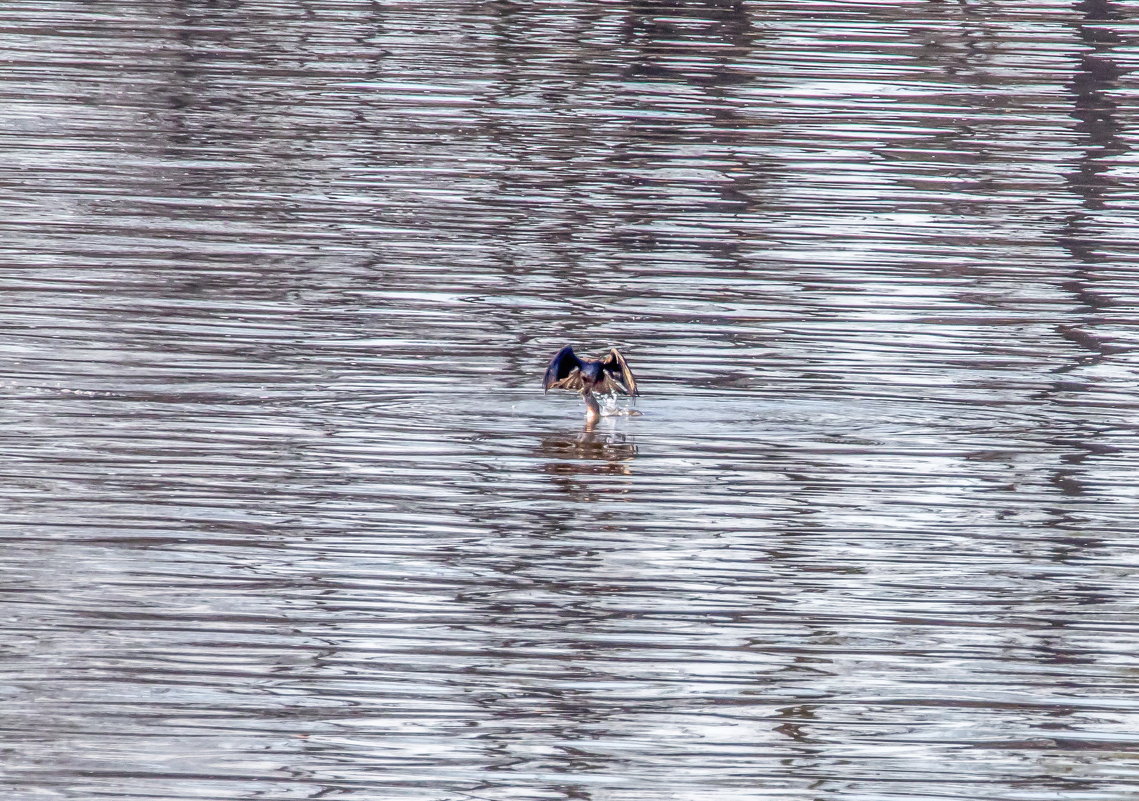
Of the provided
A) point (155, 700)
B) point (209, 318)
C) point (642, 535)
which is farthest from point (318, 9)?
point (155, 700)

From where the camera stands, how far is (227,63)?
18359 millimetres

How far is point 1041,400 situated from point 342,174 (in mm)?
6080

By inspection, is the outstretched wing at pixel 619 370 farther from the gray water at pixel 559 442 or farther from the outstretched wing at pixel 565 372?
the gray water at pixel 559 442

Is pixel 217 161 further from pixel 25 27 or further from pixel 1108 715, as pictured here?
pixel 1108 715

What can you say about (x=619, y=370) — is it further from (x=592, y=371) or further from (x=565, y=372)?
(x=565, y=372)

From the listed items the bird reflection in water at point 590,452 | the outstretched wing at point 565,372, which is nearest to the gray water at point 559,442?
the bird reflection in water at point 590,452

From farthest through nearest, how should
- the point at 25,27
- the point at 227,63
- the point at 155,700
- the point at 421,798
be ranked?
1. the point at 25,27
2. the point at 227,63
3. the point at 155,700
4. the point at 421,798

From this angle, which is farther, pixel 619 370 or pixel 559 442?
pixel 559 442

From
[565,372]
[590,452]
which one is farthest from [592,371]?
[590,452]

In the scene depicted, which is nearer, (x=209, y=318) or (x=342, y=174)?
(x=209, y=318)

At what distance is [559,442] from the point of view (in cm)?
920

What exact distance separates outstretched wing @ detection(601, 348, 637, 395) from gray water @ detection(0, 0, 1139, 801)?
29cm

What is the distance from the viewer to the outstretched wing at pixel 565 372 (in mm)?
9086

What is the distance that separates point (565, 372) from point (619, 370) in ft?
0.80
